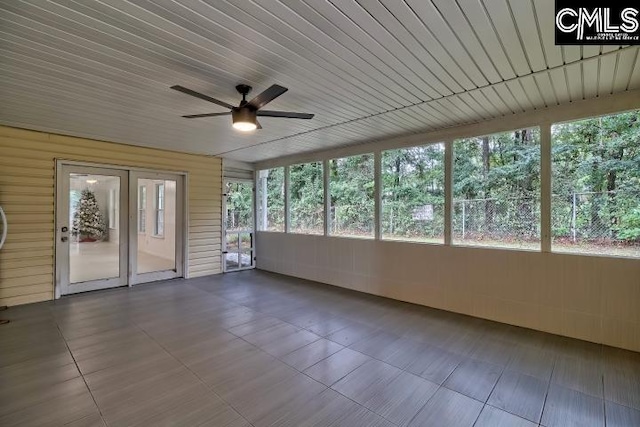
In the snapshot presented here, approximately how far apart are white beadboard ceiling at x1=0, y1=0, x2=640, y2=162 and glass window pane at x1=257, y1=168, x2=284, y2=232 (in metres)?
3.03

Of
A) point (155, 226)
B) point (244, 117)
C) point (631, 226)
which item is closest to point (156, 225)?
point (155, 226)

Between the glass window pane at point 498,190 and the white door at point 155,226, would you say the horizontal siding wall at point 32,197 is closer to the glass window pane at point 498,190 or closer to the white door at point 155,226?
the white door at point 155,226

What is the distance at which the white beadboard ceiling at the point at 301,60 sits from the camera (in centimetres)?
193

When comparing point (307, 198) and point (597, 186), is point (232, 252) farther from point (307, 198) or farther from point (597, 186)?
point (597, 186)

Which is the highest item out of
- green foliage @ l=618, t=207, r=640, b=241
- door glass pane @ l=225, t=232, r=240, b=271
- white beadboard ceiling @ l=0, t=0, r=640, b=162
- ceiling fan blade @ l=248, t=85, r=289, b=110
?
white beadboard ceiling @ l=0, t=0, r=640, b=162

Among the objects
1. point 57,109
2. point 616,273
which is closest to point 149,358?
point 57,109

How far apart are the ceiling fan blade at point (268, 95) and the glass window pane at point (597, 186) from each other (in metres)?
3.36

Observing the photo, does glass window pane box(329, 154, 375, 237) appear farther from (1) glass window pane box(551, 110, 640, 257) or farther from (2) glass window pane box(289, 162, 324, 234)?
(1) glass window pane box(551, 110, 640, 257)

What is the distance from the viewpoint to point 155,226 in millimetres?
6012

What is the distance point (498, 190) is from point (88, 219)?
257 inches

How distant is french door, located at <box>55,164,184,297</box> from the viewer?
16.3 ft

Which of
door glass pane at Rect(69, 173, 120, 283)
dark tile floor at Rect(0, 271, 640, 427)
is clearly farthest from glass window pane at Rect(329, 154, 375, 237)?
door glass pane at Rect(69, 173, 120, 283)

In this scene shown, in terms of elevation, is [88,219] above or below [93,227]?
above

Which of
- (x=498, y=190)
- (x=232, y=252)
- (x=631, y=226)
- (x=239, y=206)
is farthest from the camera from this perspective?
(x=239, y=206)
